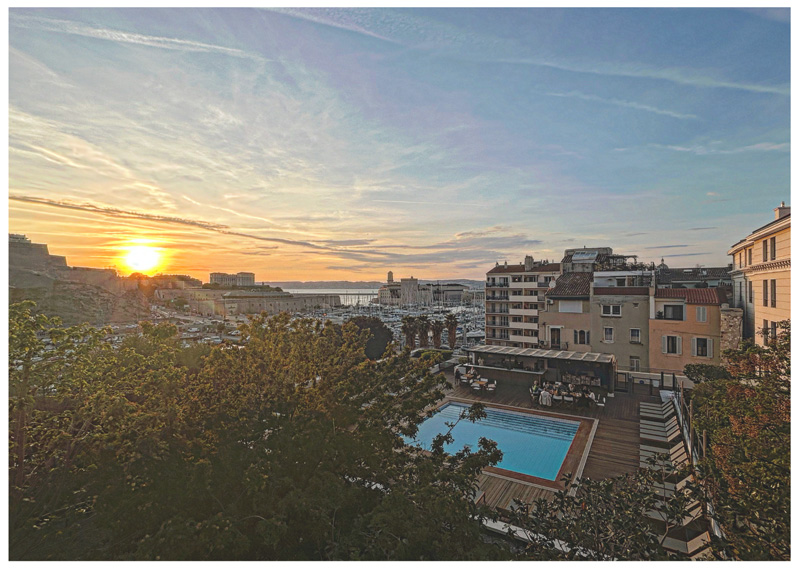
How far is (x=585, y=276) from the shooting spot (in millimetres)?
19250

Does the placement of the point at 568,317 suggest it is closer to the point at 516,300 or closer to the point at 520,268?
the point at 516,300

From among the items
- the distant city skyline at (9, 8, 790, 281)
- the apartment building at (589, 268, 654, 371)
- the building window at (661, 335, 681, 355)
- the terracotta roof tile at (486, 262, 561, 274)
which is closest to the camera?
the distant city skyline at (9, 8, 790, 281)

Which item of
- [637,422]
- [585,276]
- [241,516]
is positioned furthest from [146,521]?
[585,276]

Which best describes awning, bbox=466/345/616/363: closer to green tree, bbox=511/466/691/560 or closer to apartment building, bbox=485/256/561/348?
apartment building, bbox=485/256/561/348

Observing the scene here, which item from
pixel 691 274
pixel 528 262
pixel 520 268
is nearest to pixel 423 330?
pixel 520 268

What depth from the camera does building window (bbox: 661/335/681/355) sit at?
15172mm

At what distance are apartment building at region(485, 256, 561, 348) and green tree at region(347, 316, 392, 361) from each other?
7567mm

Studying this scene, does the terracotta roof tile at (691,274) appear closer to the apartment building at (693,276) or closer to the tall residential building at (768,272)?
the apartment building at (693,276)

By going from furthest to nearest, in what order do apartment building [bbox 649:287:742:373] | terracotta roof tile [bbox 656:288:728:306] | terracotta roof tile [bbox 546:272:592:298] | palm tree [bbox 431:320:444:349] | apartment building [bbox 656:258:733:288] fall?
1. palm tree [bbox 431:320:444:349]
2. apartment building [bbox 656:258:733:288]
3. terracotta roof tile [bbox 546:272:592:298]
4. terracotta roof tile [bbox 656:288:728:306]
5. apartment building [bbox 649:287:742:373]

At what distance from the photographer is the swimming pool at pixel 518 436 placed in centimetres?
830

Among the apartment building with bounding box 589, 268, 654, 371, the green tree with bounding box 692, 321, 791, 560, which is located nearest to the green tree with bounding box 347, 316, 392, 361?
the apartment building with bounding box 589, 268, 654, 371

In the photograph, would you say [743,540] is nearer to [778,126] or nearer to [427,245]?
[778,126]

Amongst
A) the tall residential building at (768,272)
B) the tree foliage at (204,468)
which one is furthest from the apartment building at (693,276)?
the tree foliage at (204,468)

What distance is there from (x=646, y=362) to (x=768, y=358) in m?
13.9
